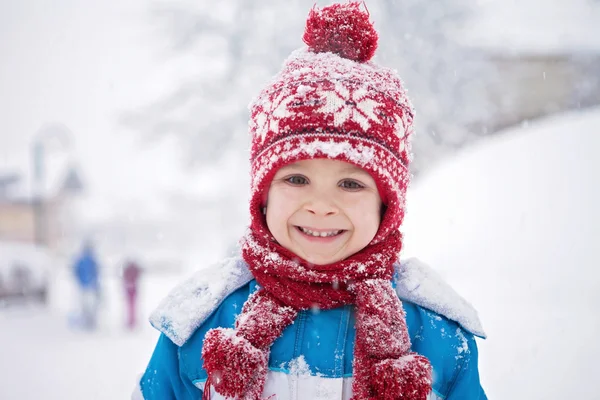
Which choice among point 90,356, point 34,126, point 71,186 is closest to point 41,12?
point 34,126

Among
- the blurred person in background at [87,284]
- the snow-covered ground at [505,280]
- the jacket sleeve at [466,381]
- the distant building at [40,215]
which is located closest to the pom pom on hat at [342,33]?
the jacket sleeve at [466,381]

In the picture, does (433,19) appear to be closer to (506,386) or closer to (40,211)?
(506,386)

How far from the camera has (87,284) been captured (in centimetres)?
799

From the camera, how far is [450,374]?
→ 1.66 meters

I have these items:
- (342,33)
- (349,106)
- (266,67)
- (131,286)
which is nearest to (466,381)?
(349,106)

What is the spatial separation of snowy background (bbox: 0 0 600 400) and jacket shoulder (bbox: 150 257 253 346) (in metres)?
2.74

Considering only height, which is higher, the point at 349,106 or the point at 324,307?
the point at 349,106

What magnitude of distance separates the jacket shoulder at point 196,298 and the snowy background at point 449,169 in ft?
8.98

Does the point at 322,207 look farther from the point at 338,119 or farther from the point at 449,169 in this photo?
the point at 449,169

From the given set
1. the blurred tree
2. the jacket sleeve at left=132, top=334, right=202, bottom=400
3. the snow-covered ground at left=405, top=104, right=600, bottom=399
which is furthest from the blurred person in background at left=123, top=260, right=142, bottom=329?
the jacket sleeve at left=132, top=334, right=202, bottom=400

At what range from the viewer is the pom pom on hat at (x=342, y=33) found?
74.5 inches

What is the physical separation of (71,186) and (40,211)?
4.58 ft

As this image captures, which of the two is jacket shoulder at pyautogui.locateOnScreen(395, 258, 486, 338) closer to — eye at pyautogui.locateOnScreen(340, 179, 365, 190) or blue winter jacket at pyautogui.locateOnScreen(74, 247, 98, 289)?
eye at pyautogui.locateOnScreen(340, 179, 365, 190)

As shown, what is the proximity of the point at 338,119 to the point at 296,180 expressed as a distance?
0.24m
